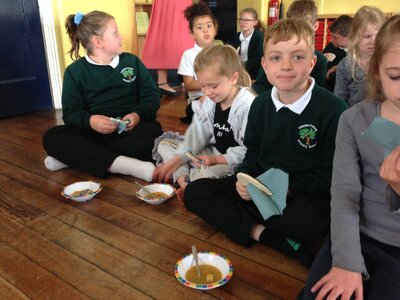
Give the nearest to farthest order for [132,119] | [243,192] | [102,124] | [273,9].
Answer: [243,192]
[102,124]
[132,119]
[273,9]

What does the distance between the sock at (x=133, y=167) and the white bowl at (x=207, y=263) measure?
0.64 metres

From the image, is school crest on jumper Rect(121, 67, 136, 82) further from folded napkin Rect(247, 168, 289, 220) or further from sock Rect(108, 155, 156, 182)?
folded napkin Rect(247, 168, 289, 220)

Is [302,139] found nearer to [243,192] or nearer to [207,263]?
[243,192]

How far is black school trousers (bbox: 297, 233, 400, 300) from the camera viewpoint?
2.39ft

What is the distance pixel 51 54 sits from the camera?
2.75 m

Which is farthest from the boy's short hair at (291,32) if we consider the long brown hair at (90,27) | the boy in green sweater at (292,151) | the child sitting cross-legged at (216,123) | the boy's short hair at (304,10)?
the boy's short hair at (304,10)

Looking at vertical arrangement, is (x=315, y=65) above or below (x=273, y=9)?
below

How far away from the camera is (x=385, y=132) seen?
68 centimetres

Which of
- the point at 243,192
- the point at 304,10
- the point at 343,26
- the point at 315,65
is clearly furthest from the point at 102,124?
the point at 343,26

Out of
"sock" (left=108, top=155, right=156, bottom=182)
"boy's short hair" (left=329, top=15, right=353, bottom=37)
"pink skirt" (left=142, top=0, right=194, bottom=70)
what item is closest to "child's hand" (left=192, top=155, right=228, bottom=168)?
"sock" (left=108, top=155, right=156, bottom=182)

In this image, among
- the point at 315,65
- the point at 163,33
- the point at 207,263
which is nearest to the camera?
the point at 207,263

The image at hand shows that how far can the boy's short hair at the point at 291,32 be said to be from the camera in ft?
3.64

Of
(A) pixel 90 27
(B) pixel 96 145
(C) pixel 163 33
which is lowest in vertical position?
(B) pixel 96 145

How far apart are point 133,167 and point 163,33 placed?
200 centimetres
